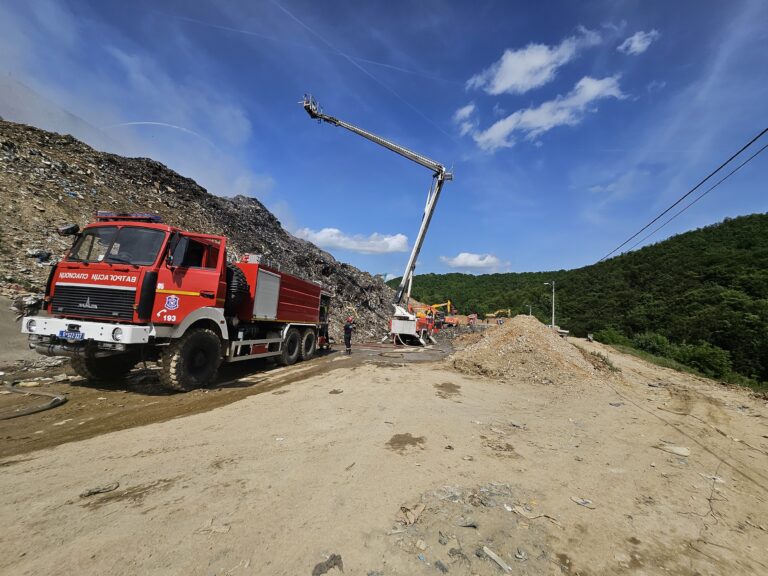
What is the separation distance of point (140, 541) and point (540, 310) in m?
86.4

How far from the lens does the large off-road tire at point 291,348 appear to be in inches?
434

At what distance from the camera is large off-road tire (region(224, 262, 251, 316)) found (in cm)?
824

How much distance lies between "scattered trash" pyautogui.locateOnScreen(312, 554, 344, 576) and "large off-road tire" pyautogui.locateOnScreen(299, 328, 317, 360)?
983 cm

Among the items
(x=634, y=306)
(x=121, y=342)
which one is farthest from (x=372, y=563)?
(x=634, y=306)

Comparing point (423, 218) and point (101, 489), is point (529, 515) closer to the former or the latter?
point (101, 489)

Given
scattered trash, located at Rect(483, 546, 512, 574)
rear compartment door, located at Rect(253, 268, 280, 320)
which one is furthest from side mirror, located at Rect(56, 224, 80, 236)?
scattered trash, located at Rect(483, 546, 512, 574)

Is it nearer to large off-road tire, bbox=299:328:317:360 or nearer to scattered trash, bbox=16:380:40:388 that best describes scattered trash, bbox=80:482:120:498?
scattered trash, bbox=16:380:40:388

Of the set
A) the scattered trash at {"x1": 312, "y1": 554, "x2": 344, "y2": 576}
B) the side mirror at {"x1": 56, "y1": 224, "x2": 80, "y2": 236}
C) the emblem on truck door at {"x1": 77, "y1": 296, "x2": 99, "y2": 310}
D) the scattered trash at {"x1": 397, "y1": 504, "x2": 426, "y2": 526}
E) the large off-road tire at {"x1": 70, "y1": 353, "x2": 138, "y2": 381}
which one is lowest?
the scattered trash at {"x1": 312, "y1": 554, "x2": 344, "y2": 576}

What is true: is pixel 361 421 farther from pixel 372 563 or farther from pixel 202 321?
pixel 202 321

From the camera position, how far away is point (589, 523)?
3.22m

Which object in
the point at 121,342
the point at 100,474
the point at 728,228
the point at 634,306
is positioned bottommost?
the point at 100,474

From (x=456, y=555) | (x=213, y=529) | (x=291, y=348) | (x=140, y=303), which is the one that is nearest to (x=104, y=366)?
(x=140, y=303)

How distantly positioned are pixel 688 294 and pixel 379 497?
5716 centimetres

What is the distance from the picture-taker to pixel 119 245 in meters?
6.59
